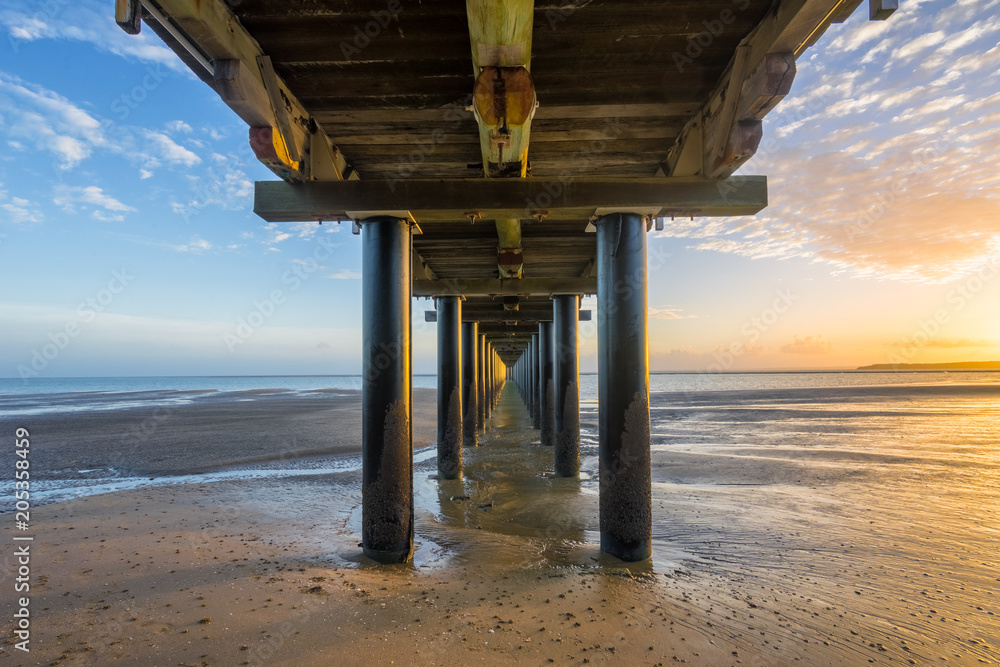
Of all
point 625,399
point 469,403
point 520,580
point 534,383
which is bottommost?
point 520,580

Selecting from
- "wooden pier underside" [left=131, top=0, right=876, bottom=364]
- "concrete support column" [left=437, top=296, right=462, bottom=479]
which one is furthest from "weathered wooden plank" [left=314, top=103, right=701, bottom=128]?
"concrete support column" [left=437, top=296, right=462, bottom=479]

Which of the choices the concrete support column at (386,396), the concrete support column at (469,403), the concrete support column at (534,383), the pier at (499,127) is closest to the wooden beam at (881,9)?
the pier at (499,127)

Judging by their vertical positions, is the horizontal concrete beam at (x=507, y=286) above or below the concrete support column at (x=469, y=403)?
above

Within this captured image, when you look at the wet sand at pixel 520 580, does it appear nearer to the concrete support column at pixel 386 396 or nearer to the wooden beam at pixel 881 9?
the concrete support column at pixel 386 396

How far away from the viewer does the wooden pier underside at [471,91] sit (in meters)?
3.11

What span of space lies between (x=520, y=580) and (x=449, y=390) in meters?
6.51

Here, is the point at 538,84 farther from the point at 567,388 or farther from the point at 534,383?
the point at 534,383

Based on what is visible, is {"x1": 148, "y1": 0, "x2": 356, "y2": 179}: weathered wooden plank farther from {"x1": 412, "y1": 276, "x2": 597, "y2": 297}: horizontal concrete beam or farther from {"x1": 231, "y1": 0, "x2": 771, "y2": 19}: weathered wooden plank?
{"x1": 412, "y1": 276, "x2": 597, "y2": 297}: horizontal concrete beam

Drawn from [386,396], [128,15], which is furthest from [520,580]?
[128,15]

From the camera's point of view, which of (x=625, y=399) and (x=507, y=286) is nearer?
(x=625, y=399)

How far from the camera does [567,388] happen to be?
1015cm

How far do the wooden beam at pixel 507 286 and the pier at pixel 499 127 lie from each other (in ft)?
10.4

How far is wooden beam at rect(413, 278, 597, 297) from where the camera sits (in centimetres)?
985

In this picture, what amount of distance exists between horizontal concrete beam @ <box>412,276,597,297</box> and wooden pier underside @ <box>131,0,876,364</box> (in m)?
4.36
